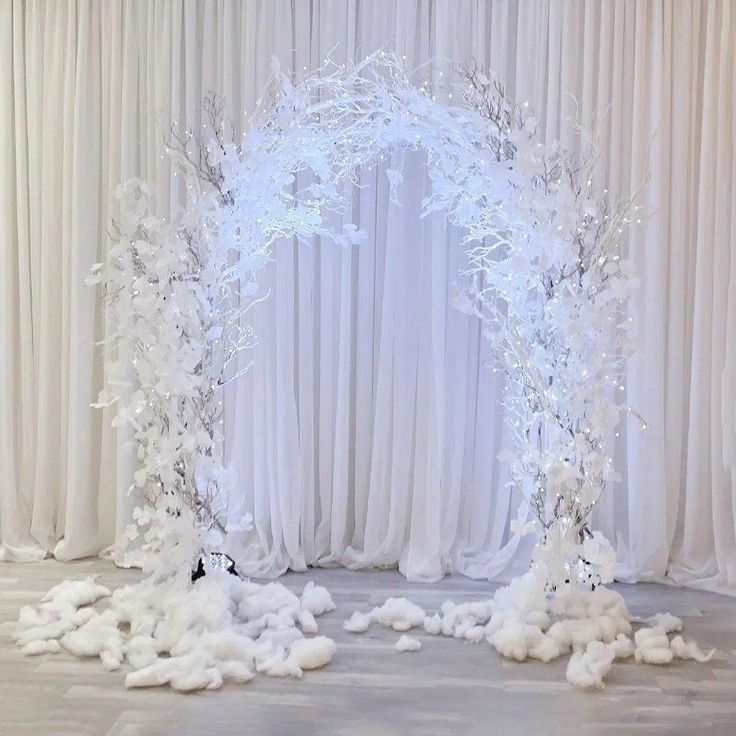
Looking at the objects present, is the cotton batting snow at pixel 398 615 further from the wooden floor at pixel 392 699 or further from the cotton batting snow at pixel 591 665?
the cotton batting snow at pixel 591 665

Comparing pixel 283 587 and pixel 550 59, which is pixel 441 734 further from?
pixel 550 59

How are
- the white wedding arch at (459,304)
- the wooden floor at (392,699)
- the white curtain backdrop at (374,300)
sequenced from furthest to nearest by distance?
the white curtain backdrop at (374,300) → the white wedding arch at (459,304) → the wooden floor at (392,699)

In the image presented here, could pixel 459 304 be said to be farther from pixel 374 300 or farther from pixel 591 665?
pixel 591 665

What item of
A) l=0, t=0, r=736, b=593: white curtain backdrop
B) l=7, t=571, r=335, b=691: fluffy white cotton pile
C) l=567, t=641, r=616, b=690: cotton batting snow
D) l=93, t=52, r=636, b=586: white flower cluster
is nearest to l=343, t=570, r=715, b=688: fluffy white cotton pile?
l=567, t=641, r=616, b=690: cotton batting snow

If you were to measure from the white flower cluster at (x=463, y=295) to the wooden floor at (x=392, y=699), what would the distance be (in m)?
0.46

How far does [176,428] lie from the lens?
10.4 ft

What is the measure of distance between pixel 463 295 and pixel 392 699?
56.4 inches

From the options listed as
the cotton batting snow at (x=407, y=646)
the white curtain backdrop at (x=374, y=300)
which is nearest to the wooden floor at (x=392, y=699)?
the cotton batting snow at (x=407, y=646)

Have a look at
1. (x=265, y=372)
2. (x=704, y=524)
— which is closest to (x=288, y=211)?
(x=265, y=372)

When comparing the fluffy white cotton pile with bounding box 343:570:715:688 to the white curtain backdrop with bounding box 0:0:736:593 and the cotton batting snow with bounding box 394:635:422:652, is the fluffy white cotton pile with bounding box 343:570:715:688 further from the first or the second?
the white curtain backdrop with bounding box 0:0:736:593

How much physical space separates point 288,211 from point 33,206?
55.3 inches

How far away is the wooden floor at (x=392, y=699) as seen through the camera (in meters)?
2.49

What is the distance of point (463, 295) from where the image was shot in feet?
10.7

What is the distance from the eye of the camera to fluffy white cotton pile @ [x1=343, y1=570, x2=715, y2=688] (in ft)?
9.57
